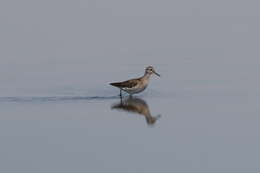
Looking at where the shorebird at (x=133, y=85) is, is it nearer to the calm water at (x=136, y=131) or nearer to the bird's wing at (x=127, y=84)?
the bird's wing at (x=127, y=84)

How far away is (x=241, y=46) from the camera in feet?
74.4

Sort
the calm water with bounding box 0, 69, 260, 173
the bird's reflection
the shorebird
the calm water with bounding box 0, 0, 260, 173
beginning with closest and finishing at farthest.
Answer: the calm water with bounding box 0, 69, 260, 173, the calm water with bounding box 0, 0, 260, 173, the bird's reflection, the shorebird

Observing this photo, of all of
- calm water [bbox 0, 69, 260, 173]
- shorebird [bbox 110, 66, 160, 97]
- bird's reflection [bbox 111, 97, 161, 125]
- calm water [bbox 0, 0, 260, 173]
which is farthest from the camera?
shorebird [bbox 110, 66, 160, 97]

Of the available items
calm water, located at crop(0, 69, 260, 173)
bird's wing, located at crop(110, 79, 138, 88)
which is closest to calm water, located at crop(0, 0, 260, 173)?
calm water, located at crop(0, 69, 260, 173)

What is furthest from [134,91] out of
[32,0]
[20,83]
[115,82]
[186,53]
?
[32,0]

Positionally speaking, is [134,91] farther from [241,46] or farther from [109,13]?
[109,13]

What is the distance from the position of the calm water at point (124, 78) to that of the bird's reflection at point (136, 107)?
2 centimetres

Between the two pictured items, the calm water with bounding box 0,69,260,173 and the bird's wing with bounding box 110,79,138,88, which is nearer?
the calm water with bounding box 0,69,260,173

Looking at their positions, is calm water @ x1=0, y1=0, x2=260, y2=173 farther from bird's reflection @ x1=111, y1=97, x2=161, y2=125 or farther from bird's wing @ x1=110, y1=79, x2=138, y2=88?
bird's wing @ x1=110, y1=79, x2=138, y2=88

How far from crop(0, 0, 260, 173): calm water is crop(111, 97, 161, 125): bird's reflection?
2 cm

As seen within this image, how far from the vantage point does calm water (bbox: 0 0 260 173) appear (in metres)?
11.8

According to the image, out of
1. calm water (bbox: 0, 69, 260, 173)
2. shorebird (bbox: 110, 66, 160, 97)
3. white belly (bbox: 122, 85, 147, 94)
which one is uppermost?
shorebird (bbox: 110, 66, 160, 97)

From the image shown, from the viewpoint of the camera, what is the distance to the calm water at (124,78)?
11781 mm

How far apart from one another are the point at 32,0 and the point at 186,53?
11.2 metres
